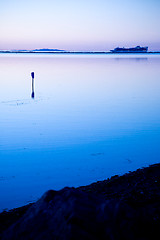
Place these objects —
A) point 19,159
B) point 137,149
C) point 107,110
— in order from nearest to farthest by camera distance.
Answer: point 19,159, point 137,149, point 107,110

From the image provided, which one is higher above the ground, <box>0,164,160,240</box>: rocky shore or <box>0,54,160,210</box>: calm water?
<box>0,164,160,240</box>: rocky shore

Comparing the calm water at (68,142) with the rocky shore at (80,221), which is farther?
the calm water at (68,142)

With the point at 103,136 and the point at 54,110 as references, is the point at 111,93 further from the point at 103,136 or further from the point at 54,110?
the point at 103,136

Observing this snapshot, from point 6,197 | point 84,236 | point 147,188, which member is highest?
point 84,236

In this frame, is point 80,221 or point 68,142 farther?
point 68,142

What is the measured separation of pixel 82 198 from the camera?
11.3 ft

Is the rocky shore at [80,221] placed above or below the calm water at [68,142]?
above

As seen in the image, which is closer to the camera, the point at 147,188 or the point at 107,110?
the point at 147,188

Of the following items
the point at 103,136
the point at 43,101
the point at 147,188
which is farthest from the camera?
the point at 43,101

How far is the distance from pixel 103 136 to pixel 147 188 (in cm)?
634

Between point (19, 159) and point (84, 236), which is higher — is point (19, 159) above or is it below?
below

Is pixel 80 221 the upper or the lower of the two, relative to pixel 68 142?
upper

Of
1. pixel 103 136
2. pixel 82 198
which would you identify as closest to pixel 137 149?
pixel 103 136

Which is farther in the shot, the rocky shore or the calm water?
the calm water
